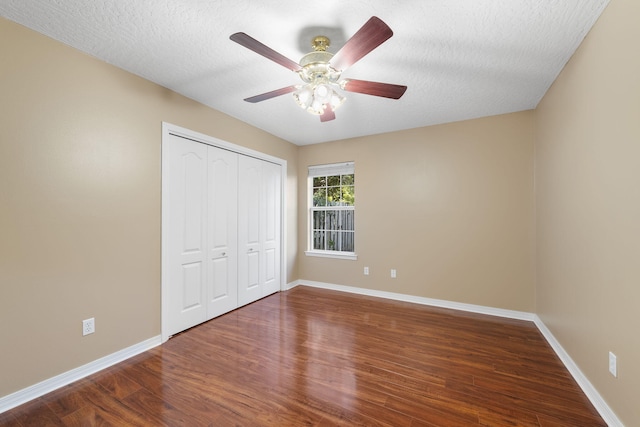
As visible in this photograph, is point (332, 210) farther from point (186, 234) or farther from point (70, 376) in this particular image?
point (70, 376)

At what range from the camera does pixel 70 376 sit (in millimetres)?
1974

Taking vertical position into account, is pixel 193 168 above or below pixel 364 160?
below

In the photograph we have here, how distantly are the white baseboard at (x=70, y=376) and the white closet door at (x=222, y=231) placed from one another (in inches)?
30.9

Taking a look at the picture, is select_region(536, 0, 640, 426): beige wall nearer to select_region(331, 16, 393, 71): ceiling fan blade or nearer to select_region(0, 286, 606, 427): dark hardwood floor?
select_region(0, 286, 606, 427): dark hardwood floor

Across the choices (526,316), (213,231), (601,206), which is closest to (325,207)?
(213,231)

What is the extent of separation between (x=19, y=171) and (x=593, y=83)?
12.7 ft

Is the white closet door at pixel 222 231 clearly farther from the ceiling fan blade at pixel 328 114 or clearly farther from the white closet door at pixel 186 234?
the ceiling fan blade at pixel 328 114

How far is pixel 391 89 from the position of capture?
1924 millimetres

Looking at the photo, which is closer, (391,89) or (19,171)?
(19,171)

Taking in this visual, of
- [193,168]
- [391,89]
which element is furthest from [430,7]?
[193,168]

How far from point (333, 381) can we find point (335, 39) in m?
2.51

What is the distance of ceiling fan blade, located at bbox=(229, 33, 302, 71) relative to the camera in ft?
4.59

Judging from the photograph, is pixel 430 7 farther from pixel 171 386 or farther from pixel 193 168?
pixel 171 386

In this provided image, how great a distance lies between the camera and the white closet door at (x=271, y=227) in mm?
4008
